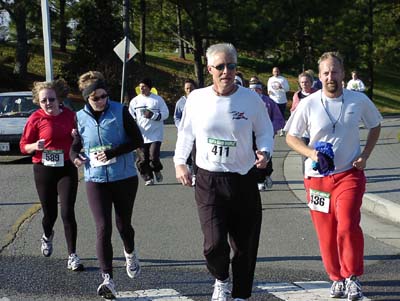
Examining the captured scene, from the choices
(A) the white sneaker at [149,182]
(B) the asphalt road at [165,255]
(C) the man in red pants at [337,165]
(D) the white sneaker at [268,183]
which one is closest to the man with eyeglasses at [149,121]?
(A) the white sneaker at [149,182]

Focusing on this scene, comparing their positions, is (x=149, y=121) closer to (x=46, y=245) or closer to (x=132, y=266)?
(x=46, y=245)

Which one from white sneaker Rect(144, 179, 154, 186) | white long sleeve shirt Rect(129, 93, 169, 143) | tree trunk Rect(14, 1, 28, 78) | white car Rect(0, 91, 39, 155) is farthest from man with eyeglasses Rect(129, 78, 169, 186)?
tree trunk Rect(14, 1, 28, 78)

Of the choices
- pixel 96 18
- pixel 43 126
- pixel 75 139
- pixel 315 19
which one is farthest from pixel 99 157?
pixel 315 19

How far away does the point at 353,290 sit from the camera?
18.5ft

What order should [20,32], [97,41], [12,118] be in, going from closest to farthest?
[12,118] < [97,41] < [20,32]

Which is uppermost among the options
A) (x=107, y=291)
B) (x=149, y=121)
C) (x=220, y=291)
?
(x=149, y=121)

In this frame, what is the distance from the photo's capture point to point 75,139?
635 centimetres

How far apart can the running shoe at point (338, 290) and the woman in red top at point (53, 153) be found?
2496 millimetres

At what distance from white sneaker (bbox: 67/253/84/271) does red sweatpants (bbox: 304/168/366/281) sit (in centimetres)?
228

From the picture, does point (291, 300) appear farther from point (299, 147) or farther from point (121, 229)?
point (121, 229)

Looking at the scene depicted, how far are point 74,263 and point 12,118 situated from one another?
10279 mm

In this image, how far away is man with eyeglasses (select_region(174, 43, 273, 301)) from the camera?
517 centimetres

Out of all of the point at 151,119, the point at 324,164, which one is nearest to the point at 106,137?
the point at 324,164

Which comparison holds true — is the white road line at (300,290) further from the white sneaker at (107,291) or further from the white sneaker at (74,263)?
the white sneaker at (74,263)
